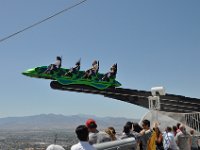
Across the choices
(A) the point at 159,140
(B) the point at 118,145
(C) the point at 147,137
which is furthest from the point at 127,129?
(A) the point at 159,140

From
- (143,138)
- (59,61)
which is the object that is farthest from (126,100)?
(143,138)

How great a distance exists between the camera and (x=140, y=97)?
113ft

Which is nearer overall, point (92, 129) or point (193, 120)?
point (92, 129)

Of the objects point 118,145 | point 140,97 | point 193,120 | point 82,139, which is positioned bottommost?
point 118,145

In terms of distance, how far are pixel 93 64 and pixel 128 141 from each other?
1085 inches

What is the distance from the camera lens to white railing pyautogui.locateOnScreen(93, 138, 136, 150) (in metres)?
6.34

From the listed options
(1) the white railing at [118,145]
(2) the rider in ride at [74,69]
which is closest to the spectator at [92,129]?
(1) the white railing at [118,145]

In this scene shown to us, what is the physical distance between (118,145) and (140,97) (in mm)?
27553

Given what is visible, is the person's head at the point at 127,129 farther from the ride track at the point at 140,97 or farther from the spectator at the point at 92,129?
the ride track at the point at 140,97

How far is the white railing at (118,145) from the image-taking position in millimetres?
6340

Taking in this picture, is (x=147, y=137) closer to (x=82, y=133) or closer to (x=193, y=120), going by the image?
(x=82, y=133)

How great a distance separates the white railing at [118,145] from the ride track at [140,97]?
23542mm

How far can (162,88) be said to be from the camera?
15.2 m

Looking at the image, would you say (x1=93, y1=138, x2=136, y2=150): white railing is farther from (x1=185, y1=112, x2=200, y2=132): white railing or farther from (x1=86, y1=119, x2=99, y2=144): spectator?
(x1=185, y1=112, x2=200, y2=132): white railing
